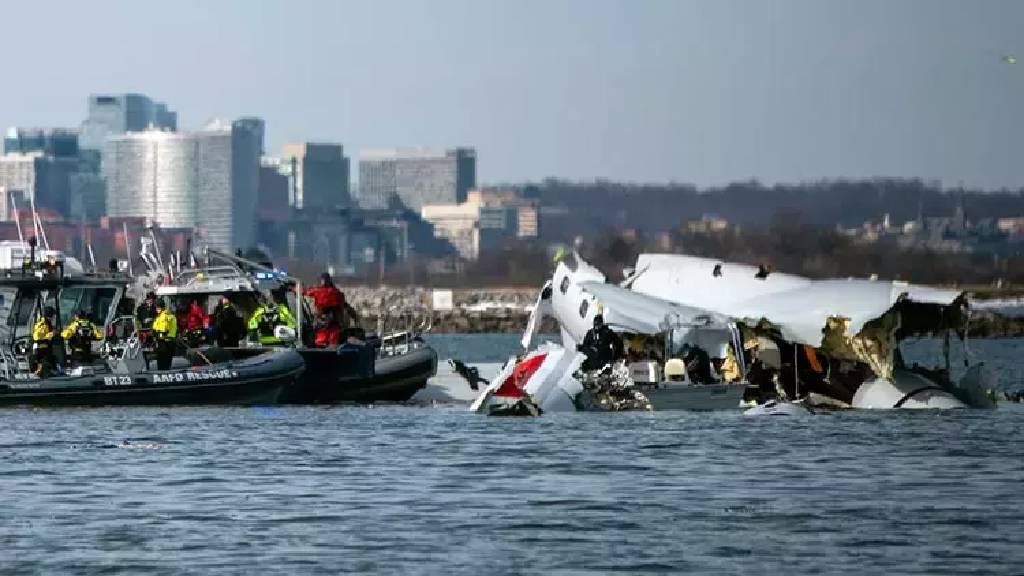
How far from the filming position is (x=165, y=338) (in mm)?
43469

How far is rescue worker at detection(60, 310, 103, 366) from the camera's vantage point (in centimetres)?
4403

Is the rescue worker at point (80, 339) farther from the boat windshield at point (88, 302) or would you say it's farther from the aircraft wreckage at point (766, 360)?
the aircraft wreckage at point (766, 360)

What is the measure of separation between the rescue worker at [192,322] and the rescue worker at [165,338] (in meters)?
1.44

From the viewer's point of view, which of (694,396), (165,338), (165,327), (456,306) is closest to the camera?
(694,396)

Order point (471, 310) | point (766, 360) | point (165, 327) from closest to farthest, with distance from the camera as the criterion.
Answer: point (165, 327)
point (766, 360)
point (471, 310)

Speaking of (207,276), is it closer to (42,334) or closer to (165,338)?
(165,338)

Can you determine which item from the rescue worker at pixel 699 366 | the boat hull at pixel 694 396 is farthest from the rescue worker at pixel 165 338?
the rescue worker at pixel 699 366

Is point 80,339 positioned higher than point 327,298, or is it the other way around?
point 327,298

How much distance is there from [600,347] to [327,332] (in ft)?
19.3

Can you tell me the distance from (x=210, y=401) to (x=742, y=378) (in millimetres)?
9137

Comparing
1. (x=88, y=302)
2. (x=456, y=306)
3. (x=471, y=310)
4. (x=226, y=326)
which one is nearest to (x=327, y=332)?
(x=226, y=326)

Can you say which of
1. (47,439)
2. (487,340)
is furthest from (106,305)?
(487,340)

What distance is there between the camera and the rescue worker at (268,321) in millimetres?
46906

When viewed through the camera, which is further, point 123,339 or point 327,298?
point 123,339
